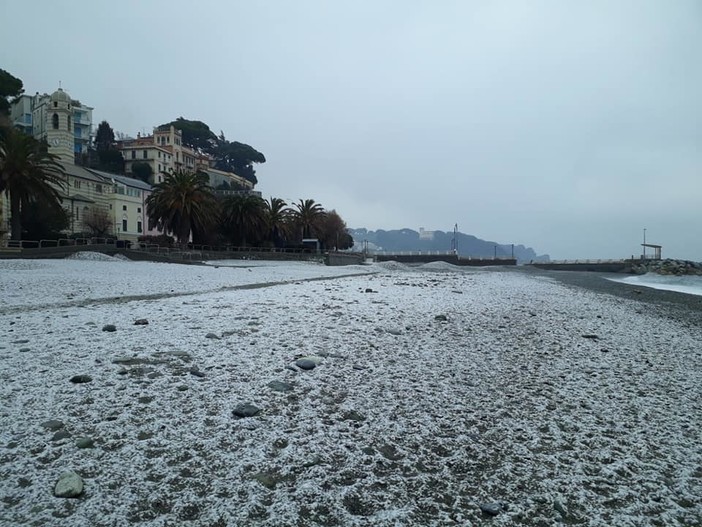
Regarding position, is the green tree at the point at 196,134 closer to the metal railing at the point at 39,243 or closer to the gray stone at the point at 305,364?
the metal railing at the point at 39,243

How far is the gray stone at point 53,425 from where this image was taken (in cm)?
373

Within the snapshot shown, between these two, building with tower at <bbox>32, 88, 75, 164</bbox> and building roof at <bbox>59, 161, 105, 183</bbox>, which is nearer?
building roof at <bbox>59, 161, 105, 183</bbox>

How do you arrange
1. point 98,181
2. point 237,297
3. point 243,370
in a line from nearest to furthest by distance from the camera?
point 243,370, point 237,297, point 98,181

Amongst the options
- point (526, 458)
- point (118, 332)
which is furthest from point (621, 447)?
point (118, 332)

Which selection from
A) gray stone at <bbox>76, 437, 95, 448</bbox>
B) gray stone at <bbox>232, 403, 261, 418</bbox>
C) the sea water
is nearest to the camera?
gray stone at <bbox>76, 437, 95, 448</bbox>

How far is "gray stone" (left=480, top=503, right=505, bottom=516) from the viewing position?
308 cm

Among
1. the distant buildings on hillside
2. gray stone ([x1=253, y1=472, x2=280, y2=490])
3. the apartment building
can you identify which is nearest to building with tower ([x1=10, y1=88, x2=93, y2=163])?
the distant buildings on hillside

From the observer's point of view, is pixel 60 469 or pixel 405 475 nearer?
pixel 60 469

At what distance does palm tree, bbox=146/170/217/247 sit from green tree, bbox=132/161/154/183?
5706 cm

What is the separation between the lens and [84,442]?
354 cm

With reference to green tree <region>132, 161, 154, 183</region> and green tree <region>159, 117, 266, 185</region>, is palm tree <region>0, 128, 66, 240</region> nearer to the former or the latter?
green tree <region>132, 161, 154, 183</region>

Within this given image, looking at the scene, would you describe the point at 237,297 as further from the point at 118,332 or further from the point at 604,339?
the point at 604,339

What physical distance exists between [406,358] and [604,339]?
444 cm

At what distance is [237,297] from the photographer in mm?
11125
